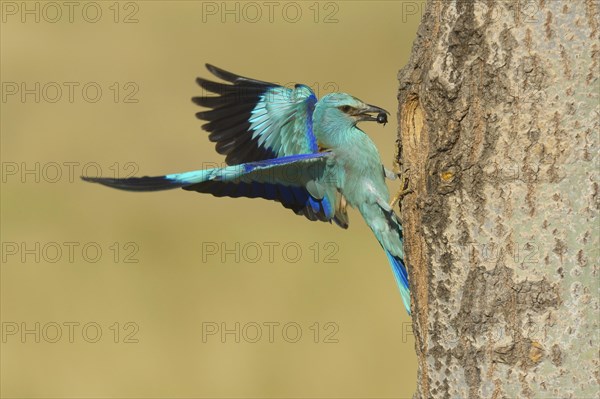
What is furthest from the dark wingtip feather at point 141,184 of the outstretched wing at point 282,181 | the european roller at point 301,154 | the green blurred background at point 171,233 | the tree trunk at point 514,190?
the green blurred background at point 171,233

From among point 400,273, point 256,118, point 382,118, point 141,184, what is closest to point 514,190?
point 141,184

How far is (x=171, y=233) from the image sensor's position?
471 inches

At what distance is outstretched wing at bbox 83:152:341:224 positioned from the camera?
523cm

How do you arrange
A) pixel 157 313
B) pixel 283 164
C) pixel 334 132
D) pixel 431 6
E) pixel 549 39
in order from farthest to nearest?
pixel 157 313 → pixel 334 132 → pixel 283 164 → pixel 431 6 → pixel 549 39

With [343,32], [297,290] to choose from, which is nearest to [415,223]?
[297,290]

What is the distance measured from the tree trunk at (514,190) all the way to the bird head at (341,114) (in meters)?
1.92

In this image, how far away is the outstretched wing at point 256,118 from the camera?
6.55 metres

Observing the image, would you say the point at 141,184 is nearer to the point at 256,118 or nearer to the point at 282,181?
the point at 282,181

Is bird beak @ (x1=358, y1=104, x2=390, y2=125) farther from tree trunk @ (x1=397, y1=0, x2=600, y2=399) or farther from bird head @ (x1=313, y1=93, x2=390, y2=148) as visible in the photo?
tree trunk @ (x1=397, y1=0, x2=600, y2=399)

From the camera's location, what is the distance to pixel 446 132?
13.7ft

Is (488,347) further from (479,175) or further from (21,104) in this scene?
A: (21,104)

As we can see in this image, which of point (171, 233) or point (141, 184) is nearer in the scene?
point (141, 184)

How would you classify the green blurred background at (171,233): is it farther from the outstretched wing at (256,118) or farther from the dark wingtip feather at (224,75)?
the dark wingtip feather at (224,75)

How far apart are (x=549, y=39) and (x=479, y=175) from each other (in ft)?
1.74
